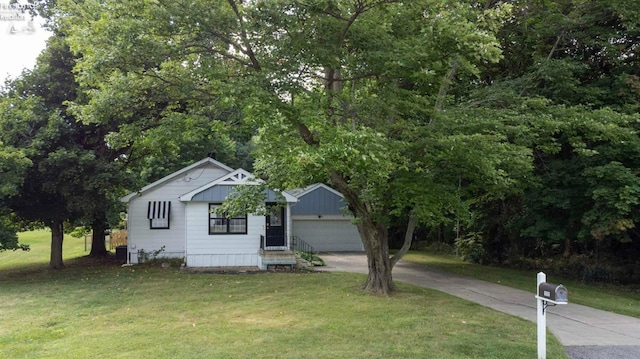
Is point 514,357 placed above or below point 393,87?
below

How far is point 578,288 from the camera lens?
13188mm

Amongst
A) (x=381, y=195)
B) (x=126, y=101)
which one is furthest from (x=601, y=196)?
(x=126, y=101)

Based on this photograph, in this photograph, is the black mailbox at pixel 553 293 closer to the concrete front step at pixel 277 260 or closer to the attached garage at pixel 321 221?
the concrete front step at pixel 277 260

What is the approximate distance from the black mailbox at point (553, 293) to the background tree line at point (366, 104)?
2.87 m

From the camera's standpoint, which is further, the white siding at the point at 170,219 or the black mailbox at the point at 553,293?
the white siding at the point at 170,219

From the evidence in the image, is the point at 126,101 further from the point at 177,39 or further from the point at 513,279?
the point at 513,279

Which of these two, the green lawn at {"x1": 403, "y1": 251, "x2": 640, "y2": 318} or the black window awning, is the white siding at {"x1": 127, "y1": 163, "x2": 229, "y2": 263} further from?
the green lawn at {"x1": 403, "y1": 251, "x2": 640, "y2": 318}

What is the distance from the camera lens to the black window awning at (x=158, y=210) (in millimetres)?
18078

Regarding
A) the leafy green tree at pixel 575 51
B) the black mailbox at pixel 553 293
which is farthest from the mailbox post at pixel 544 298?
the leafy green tree at pixel 575 51

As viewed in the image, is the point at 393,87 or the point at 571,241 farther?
the point at 571,241

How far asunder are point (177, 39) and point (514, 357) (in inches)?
313

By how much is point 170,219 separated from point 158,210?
2.04 feet

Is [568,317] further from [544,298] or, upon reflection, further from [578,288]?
[578,288]

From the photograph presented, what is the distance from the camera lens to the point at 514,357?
6.03m
